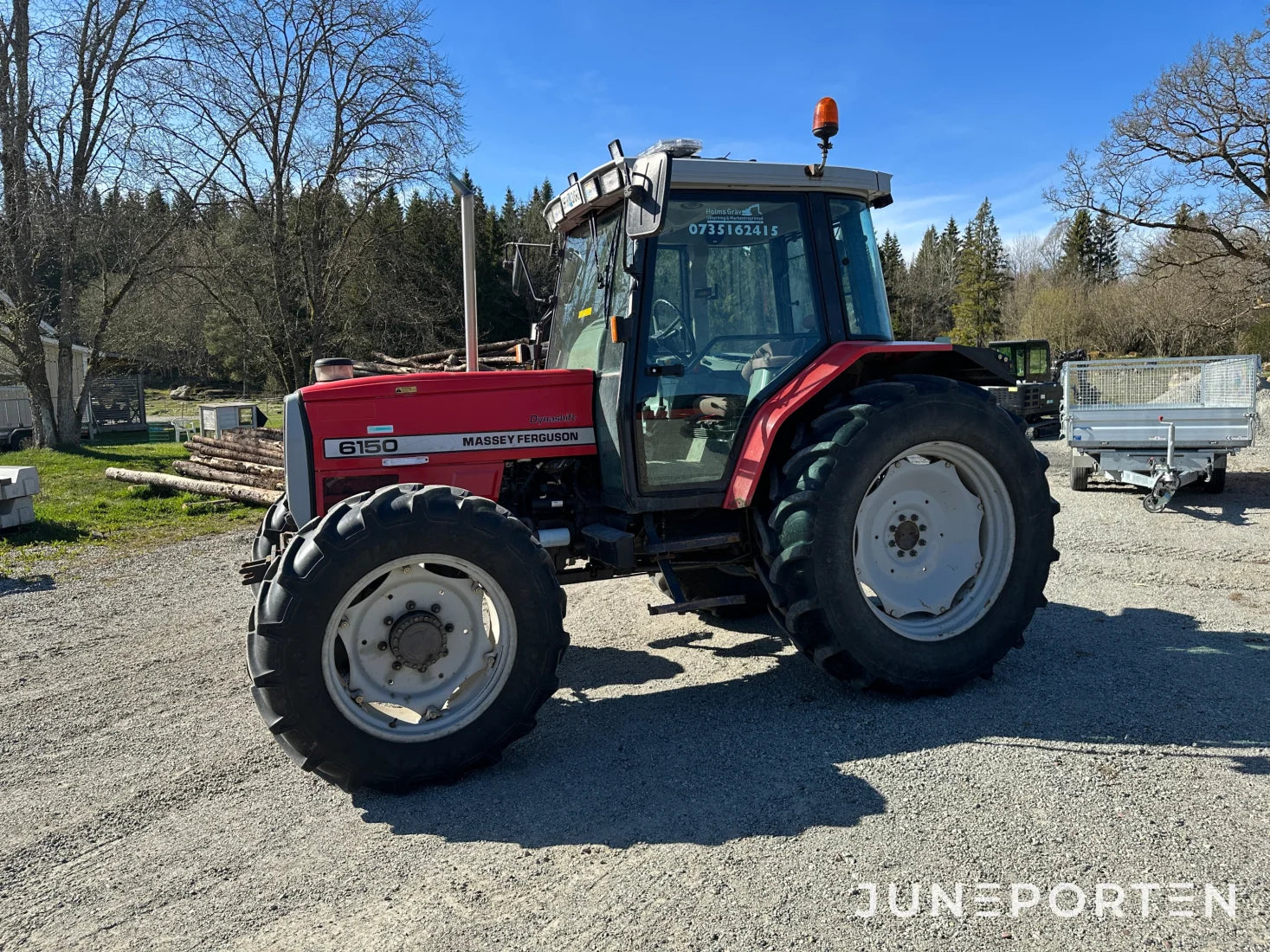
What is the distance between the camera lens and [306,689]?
10.3 feet

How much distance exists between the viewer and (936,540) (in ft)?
14.4

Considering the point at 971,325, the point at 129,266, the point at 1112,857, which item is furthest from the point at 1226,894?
the point at 971,325

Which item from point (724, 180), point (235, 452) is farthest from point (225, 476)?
point (724, 180)

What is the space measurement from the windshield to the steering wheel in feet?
0.97

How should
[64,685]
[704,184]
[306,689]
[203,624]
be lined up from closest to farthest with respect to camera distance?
[306,689]
[704,184]
[64,685]
[203,624]

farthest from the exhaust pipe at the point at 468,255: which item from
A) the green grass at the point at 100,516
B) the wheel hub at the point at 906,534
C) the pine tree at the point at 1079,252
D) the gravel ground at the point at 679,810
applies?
the pine tree at the point at 1079,252

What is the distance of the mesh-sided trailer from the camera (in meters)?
9.22

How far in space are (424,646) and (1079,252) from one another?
72.7 m

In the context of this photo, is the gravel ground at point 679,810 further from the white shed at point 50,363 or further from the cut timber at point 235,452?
the white shed at point 50,363

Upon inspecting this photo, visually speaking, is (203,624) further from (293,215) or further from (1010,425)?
(293,215)

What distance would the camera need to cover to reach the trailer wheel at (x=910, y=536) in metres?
3.90

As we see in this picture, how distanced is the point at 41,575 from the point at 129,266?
12.7 m

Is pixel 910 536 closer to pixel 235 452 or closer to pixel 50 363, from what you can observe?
pixel 235 452

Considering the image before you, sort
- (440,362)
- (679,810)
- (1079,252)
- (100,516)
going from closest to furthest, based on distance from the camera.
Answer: (679,810)
(100,516)
(440,362)
(1079,252)
